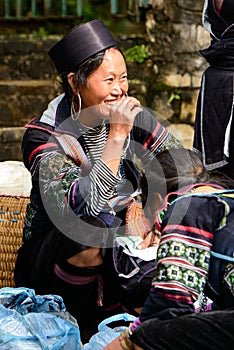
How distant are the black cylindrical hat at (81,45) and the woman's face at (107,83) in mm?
61

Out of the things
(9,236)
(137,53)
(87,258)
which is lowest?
(9,236)

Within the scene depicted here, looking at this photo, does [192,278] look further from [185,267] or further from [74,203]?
[74,203]

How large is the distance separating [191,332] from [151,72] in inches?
158

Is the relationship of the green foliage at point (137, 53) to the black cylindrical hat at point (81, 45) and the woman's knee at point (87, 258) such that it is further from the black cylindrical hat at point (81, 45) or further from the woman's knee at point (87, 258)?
the woman's knee at point (87, 258)

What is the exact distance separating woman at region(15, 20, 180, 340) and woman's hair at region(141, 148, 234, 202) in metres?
0.43

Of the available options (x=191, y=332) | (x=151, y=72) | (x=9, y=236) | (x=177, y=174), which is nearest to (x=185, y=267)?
(x=191, y=332)

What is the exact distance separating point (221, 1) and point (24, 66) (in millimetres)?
2765

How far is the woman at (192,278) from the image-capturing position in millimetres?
2484

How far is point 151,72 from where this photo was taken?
247 inches

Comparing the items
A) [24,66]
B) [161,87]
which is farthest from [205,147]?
[24,66]

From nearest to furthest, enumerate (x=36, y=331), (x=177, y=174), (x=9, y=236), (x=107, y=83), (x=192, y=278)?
(x=192, y=278)
(x=177, y=174)
(x=36, y=331)
(x=107, y=83)
(x=9, y=236)

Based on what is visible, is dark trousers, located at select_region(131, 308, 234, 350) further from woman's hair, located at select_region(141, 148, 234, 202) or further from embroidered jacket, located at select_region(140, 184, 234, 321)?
woman's hair, located at select_region(141, 148, 234, 202)

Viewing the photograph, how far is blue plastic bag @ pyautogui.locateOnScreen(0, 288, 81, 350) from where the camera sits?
9.83 feet

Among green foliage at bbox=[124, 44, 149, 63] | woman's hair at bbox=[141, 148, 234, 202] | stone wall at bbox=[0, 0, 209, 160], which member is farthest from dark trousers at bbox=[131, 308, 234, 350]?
green foliage at bbox=[124, 44, 149, 63]
